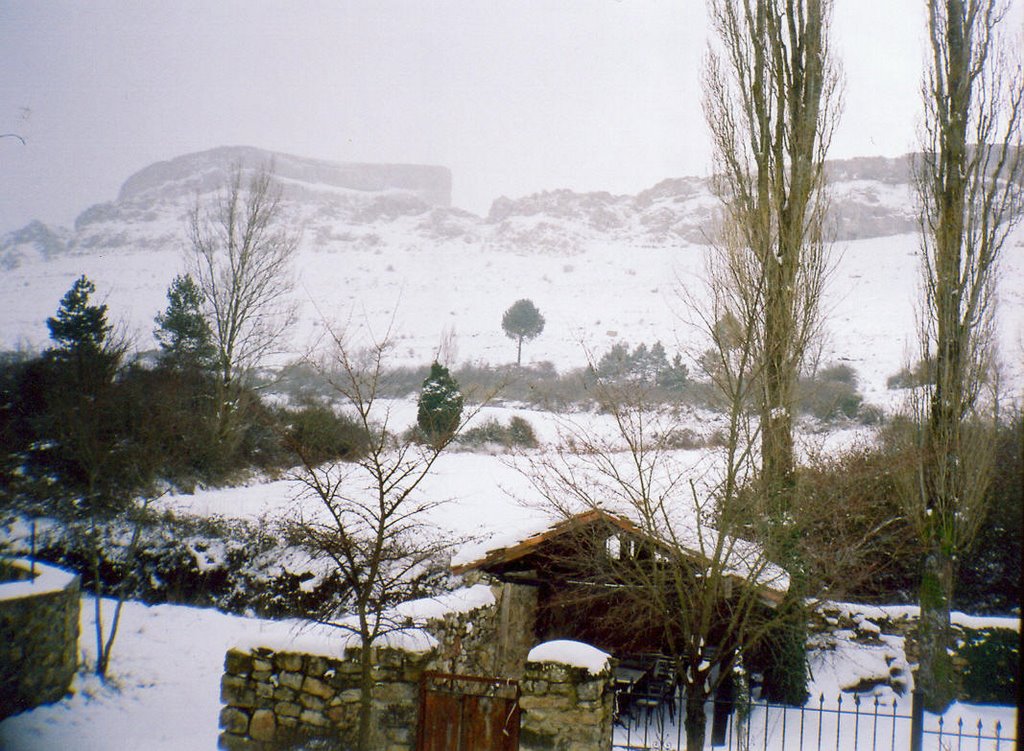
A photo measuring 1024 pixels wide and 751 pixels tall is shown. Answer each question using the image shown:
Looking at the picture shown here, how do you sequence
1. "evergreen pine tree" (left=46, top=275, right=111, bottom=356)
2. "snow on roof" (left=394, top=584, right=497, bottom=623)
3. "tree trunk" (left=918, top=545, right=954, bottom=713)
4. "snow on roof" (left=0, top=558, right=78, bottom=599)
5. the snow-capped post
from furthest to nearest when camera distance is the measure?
"evergreen pine tree" (left=46, top=275, right=111, bottom=356), "tree trunk" (left=918, top=545, right=954, bottom=713), "snow on roof" (left=0, top=558, right=78, bottom=599), "snow on roof" (left=394, top=584, right=497, bottom=623), the snow-capped post

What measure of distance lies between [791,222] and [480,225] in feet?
160

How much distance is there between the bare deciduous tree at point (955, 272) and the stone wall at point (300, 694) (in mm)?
7210

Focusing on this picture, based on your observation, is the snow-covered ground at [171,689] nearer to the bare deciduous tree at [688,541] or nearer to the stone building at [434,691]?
the stone building at [434,691]

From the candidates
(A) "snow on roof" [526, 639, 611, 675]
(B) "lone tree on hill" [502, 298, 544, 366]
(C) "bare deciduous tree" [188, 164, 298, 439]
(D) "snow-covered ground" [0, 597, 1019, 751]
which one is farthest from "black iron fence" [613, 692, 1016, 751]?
(B) "lone tree on hill" [502, 298, 544, 366]

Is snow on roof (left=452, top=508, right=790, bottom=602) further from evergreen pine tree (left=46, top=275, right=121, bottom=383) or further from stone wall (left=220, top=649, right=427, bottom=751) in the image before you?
evergreen pine tree (left=46, top=275, right=121, bottom=383)

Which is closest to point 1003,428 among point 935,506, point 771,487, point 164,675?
point 935,506

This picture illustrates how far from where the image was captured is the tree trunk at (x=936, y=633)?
8000 millimetres

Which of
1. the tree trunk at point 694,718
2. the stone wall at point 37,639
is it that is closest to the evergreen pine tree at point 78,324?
the stone wall at point 37,639

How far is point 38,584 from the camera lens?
6.68 meters

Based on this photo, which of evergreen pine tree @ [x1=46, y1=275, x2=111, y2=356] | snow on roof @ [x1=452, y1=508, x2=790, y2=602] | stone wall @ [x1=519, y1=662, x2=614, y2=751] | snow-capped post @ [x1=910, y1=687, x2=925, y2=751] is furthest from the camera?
evergreen pine tree @ [x1=46, y1=275, x2=111, y2=356]

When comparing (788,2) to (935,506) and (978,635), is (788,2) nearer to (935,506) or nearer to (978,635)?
(935,506)

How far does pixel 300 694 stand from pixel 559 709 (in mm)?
1974

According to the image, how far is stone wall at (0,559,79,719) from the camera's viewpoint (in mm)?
6016

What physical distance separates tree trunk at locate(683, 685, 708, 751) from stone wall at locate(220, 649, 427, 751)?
6.82 ft
